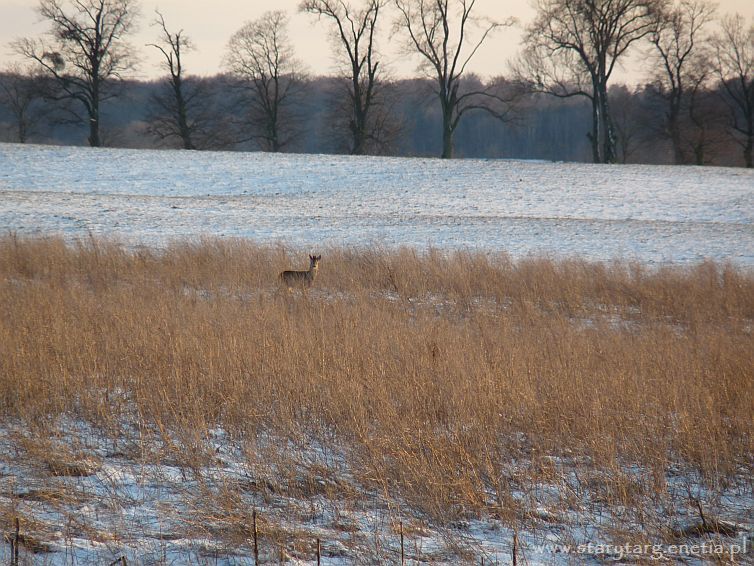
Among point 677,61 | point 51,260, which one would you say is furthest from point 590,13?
point 51,260

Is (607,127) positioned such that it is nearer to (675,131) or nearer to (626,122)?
(675,131)

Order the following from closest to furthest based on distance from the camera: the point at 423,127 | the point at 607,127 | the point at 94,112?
the point at 607,127
the point at 94,112
the point at 423,127

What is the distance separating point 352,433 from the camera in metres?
4.74

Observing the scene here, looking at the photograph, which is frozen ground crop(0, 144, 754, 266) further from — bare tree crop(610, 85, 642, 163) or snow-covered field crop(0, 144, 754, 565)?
bare tree crop(610, 85, 642, 163)

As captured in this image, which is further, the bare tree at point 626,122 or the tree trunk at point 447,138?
the bare tree at point 626,122

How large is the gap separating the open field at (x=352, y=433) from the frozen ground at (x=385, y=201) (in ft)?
32.5

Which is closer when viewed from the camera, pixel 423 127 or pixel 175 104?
pixel 175 104

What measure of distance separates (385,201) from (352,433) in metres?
20.8

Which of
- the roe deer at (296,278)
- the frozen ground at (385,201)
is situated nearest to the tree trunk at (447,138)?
the frozen ground at (385,201)

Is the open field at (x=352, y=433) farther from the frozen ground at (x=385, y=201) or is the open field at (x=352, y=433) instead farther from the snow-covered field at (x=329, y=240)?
the frozen ground at (x=385, y=201)

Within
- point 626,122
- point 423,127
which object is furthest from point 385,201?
point 423,127

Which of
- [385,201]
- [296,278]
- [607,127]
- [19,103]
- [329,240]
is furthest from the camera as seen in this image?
[19,103]

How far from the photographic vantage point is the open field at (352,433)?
11.8ft

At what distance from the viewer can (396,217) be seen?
21844 millimetres
